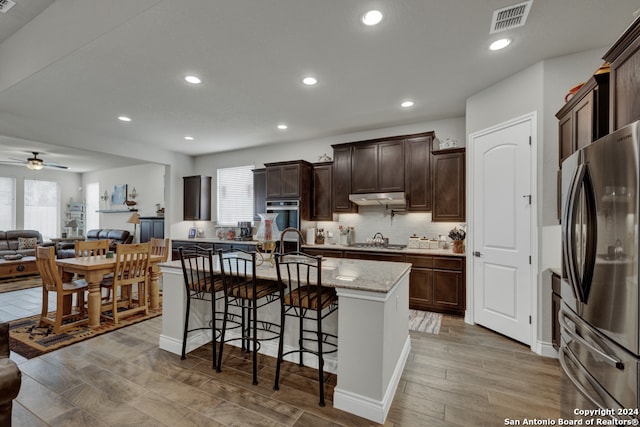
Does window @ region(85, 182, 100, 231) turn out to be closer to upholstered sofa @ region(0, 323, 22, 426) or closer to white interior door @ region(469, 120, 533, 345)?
upholstered sofa @ region(0, 323, 22, 426)

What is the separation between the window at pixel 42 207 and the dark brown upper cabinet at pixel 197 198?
598 centimetres

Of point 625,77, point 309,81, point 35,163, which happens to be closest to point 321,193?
point 309,81

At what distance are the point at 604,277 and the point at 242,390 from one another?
2.36 metres

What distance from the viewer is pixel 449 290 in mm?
3889

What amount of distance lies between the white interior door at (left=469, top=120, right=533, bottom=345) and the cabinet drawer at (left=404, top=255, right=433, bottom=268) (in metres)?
0.58

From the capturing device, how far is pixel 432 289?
399cm

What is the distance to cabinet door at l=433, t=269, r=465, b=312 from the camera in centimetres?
383

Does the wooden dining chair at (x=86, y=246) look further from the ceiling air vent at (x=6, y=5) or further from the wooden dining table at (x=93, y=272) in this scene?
the ceiling air vent at (x=6, y=5)

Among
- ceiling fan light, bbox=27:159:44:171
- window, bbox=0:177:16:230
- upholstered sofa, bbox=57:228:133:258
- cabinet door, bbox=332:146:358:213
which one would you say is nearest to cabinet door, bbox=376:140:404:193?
cabinet door, bbox=332:146:358:213

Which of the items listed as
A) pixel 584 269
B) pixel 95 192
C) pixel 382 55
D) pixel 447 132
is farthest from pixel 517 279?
pixel 95 192

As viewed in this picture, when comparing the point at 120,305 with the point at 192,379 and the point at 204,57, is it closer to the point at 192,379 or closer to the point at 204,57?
the point at 192,379

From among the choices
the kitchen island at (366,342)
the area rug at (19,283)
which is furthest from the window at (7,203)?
the kitchen island at (366,342)

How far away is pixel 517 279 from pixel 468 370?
1.20 meters

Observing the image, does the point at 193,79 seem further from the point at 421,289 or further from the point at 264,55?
the point at 421,289
